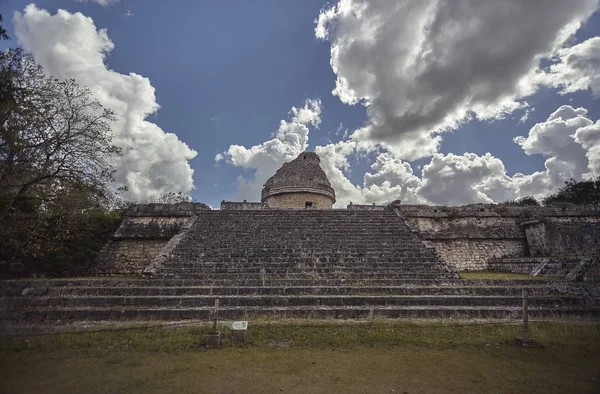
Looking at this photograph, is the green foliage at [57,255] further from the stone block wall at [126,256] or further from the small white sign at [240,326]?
the small white sign at [240,326]

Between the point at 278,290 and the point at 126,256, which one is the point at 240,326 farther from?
the point at 126,256

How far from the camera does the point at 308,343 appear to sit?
5.30 metres

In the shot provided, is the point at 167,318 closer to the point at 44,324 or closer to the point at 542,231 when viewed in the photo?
the point at 44,324

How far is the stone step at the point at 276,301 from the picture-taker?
22.6 feet

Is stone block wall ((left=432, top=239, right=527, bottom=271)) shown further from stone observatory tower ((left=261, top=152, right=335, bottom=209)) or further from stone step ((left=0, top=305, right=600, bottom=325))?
stone observatory tower ((left=261, top=152, right=335, bottom=209))

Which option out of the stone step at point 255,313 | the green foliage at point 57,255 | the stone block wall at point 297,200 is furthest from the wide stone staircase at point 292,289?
the stone block wall at point 297,200

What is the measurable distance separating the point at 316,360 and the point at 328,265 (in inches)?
186

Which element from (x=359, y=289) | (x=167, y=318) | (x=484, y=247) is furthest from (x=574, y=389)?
(x=484, y=247)

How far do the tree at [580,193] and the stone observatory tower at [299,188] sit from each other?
21.5 meters

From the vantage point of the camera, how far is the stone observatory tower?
765 inches

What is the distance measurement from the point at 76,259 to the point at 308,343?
441 inches

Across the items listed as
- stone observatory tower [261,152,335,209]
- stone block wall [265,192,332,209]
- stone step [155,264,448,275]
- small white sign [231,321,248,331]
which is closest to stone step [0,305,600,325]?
small white sign [231,321,248,331]

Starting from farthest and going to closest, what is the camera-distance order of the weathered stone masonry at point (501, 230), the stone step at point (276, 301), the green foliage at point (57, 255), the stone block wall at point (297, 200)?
the stone block wall at point (297, 200)
the weathered stone masonry at point (501, 230)
the green foliage at point (57, 255)
the stone step at point (276, 301)

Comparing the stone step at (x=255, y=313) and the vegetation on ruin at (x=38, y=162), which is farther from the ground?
the vegetation on ruin at (x=38, y=162)
